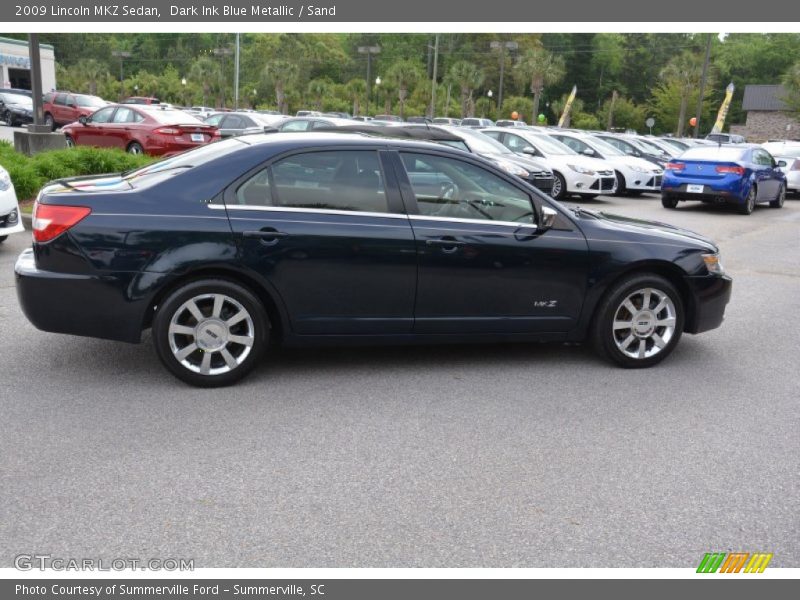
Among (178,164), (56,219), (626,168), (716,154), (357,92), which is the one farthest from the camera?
(357,92)

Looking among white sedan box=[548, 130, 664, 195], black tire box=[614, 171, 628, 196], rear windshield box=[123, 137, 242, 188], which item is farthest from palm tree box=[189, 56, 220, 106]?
rear windshield box=[123, 137, 242, 188]

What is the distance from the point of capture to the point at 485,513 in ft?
12.2

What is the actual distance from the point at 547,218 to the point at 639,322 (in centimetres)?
106

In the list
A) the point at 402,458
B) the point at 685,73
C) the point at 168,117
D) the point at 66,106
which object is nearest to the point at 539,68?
the point at 685,73

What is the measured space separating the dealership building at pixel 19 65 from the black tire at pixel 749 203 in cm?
4998

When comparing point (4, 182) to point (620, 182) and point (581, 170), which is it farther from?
point (620, 182)

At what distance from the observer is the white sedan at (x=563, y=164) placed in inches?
696

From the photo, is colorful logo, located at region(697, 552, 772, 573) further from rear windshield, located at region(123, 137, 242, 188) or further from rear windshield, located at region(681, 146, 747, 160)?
rear windshield, located at region(681, 146, 747, 160)

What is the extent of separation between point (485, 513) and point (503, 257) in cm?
229

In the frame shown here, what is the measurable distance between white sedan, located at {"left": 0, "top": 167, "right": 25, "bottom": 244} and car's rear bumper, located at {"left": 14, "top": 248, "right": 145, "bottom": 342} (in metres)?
4.18

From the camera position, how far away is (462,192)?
5.67 meters

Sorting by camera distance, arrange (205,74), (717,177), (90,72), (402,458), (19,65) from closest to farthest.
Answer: (402,458), (717,177), (19,65), (205,74), (90,72)

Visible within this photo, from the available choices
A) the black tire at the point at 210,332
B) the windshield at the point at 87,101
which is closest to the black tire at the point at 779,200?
the black tire at the point at 210,332

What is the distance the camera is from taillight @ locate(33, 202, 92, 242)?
16.5 ft
